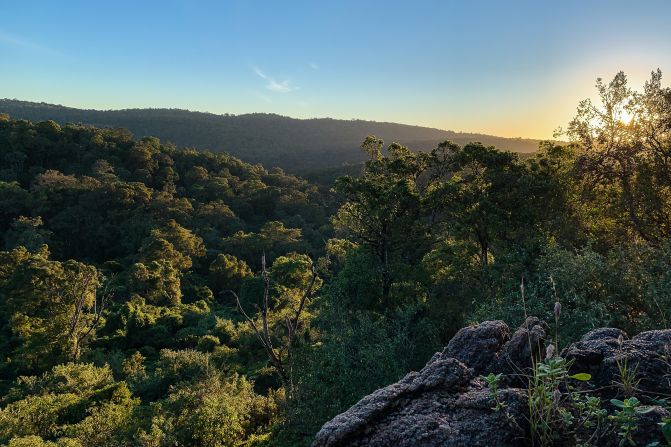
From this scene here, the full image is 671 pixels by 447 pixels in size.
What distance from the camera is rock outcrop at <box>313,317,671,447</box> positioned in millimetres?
3998

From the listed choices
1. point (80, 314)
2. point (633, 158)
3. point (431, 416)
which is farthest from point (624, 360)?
point (80, 314)

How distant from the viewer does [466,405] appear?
450 centimetres

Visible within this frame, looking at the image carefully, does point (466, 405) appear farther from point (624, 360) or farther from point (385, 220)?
point (385, 220)

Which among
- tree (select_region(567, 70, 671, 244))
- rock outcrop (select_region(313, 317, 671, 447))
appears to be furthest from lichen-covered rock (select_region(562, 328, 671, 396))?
tree (select_region(567, 70, 671, 244))

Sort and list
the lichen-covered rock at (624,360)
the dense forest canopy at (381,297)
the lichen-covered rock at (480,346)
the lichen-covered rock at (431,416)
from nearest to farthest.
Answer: the lichen-covered rock at (431,416) → the lichen-covered rock at (624,360) → the lichen-covered rock at (480,346) → the dense forest canopy at (381,297)

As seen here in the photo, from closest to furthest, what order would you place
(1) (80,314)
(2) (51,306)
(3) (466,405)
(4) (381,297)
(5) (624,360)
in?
(3) (466,405) → (5) (624,360) → (4) (381,297) → (1) (80,314) → (2) (51,306)

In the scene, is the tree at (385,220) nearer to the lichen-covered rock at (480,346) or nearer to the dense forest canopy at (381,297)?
the dense forest canopy at (381,297)

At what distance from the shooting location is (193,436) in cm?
1692

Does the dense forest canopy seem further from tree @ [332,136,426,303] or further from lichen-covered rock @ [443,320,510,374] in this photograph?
lichen-covered rock @ [443,320,510,374]

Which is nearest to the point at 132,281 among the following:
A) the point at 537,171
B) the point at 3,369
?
the point at 3,369

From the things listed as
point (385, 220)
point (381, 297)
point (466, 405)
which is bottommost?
point (381, 297)

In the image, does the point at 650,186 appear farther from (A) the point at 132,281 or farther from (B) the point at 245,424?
(A) the point at 132,281

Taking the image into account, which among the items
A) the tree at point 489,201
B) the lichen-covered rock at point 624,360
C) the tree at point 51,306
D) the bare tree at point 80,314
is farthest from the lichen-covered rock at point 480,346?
the tree at point 51,306

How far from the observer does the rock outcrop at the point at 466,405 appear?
3998mm
